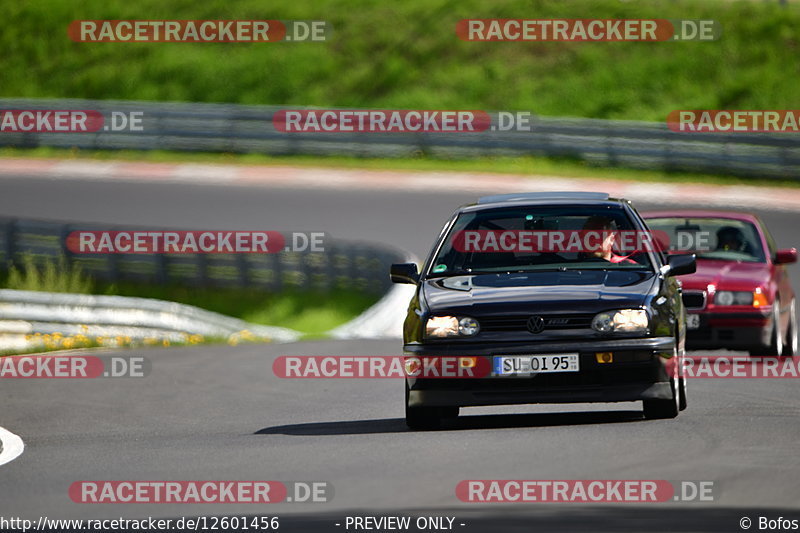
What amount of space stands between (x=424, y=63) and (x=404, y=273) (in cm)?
3546

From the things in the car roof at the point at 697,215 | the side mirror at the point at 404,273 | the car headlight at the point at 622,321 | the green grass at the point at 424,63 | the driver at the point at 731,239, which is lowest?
the car headlight at the point at 622,321

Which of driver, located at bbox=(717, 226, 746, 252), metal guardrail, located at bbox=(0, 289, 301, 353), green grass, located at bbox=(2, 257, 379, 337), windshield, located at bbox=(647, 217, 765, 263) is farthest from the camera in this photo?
green grass, located at bbox=(2, 257, 379, 337)

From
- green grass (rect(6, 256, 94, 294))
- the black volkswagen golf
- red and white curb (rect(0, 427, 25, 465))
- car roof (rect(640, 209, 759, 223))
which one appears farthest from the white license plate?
green grass (rect(6, 256, 94, 294))

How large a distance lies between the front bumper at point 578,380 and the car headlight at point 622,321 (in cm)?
9

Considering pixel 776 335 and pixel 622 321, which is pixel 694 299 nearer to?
pixel 776 335

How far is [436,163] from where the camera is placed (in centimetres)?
3550

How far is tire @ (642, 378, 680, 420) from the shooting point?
32.5 feet

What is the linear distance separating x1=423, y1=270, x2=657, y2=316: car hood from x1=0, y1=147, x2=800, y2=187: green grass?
22.0 m

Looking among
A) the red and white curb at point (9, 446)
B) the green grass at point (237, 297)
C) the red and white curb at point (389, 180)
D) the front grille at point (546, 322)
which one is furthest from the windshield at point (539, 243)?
the red and white curb at point (389, 180)

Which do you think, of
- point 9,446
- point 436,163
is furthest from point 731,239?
point 436,163

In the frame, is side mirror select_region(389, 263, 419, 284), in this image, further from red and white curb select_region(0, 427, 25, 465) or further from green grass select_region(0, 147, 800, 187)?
green grass select_region(0, 147, 800, 187)

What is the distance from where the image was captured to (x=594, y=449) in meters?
8.63

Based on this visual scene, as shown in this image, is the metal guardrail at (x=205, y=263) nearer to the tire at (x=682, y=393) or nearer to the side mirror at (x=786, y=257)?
the side mirror at (x=786, y=257)

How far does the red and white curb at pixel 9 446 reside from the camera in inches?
382
